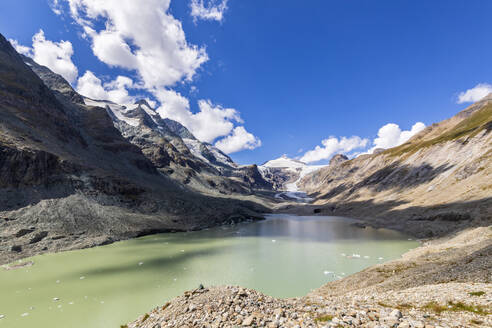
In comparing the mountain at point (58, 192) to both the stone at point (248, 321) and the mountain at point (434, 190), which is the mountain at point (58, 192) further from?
the mountain at point (434, 190)

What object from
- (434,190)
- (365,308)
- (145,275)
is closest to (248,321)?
A: (365,308)

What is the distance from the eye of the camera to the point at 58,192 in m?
64.2

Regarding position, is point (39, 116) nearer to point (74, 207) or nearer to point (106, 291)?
point (74, 207)

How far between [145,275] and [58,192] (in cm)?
5214

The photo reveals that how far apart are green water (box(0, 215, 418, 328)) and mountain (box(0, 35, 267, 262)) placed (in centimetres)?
993


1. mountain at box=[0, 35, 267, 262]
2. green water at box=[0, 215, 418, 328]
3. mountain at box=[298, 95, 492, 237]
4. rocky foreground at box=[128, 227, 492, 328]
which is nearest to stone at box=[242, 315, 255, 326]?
rocky foreground at box=[128, 227, 492, 328]

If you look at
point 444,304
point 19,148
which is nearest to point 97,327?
point 444,304

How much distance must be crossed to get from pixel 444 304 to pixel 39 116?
133 m

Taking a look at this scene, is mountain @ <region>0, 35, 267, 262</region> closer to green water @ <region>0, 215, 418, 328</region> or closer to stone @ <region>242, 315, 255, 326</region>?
green water @ <region>0, 215, 418, 328</region>

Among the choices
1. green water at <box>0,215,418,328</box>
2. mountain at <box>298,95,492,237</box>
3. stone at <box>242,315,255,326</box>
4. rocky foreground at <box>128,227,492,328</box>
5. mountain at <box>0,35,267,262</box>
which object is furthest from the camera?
mountain at <box>298,95,492,237</box>

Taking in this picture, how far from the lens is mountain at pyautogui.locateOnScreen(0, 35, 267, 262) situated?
50281mm

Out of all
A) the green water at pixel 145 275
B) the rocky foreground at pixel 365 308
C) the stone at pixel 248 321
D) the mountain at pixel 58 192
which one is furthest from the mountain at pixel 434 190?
the mountain at pixel 58 192

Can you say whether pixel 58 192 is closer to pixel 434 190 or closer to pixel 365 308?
pixel 365 308

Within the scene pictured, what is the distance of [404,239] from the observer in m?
49.6
